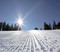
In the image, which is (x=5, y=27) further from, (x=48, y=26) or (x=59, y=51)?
(x=59, y=51)

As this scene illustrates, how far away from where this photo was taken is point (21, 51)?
2.92 meters

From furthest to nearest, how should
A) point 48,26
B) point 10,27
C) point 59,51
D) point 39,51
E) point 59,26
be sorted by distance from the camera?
point 10,27 → point 48,26 → point 59,26 → point 39,51 → point 59,51

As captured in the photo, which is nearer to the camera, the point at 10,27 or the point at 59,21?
the point at 59,21

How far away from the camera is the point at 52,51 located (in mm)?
2686

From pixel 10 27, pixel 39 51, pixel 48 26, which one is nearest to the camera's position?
pixel 39 51

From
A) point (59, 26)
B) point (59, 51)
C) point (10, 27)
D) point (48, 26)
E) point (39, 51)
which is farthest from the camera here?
point (10, 27)

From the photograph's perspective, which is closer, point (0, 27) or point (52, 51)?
point (52, 51)

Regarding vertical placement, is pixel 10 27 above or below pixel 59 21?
below

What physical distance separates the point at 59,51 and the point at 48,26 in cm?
4924

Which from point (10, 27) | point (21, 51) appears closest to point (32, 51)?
point (21, 51)

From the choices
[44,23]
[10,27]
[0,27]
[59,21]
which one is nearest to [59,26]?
[59,21]

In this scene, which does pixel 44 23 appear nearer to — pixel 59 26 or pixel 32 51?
pixel 59 26

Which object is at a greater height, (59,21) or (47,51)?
(59,21)

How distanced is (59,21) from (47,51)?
47543 millimetres
